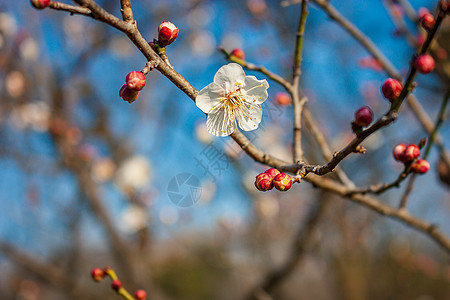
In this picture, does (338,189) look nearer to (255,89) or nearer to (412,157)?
(412,157)

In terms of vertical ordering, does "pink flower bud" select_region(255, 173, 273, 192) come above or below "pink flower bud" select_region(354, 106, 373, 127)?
below

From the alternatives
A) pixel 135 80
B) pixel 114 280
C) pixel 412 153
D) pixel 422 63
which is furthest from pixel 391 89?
pixel 114 280

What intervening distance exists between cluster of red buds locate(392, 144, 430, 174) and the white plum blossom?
1.38 feet

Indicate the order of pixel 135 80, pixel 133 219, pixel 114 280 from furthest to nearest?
pixel 133 219 → pixel 114 280 → pixel 135 80

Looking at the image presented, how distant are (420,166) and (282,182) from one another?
49cm

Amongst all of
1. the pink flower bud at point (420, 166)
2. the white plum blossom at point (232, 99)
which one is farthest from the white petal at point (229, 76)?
the pink flower bud at point (420, 166)

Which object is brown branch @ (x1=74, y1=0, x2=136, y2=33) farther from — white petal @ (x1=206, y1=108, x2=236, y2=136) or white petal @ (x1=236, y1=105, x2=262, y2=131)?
white petal @ (x1=236, y1=105, x2=262, y2=131)

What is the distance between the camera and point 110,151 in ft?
13.3

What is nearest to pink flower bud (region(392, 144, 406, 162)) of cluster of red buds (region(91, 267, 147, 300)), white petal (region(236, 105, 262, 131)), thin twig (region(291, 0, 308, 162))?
thin twig (region(291, 0, 308, 162))

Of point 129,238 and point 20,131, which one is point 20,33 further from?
point 129,238

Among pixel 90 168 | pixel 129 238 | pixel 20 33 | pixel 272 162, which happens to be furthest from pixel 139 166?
pixel 272 162

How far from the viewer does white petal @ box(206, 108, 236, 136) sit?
35.3 inches

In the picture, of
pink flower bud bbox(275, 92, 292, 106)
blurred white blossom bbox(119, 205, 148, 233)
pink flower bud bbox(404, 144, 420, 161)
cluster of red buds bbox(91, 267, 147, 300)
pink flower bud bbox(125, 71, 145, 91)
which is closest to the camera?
pink flower bud bbox(125, 71, 145, 91)

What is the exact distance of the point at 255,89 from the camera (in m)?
0.96
